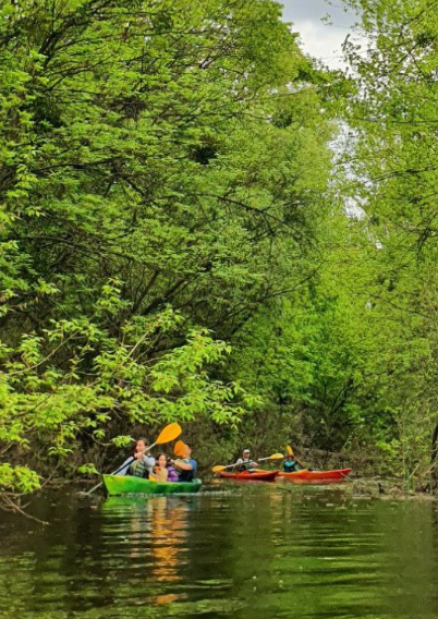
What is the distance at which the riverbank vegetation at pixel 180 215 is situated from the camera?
48.4 feet

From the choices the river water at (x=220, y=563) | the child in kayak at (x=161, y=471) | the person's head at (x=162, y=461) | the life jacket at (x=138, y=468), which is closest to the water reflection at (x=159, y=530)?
the river water at (x=220, y=563)

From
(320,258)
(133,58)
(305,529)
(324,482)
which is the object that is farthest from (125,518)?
(324,482)

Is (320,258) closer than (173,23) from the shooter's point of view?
No

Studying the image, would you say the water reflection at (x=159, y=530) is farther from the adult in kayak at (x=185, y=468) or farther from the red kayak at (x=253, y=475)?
the red kayak at (x=253, y=475)

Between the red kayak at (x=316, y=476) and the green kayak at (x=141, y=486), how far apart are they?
7311mm

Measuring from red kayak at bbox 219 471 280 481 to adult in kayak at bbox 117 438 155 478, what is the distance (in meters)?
5.48

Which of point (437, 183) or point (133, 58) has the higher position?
point (133, 58)

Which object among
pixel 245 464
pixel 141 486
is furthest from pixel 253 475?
pixel 141 486

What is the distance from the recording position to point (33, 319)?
18625 mm

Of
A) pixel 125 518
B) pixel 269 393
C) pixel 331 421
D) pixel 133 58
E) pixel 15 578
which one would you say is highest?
pixel 133 58

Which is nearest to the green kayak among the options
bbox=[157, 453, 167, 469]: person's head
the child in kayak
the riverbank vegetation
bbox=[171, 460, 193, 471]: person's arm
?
bbox=[171, 460, 193, 471]: person's arm

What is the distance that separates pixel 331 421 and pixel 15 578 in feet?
106

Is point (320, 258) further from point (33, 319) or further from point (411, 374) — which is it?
point (33, 319)

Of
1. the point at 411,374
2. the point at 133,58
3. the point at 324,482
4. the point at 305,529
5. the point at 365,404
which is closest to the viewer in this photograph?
the point at 305,529
